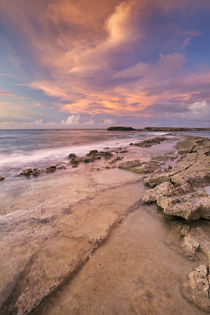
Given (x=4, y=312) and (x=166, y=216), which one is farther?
(x=166, y=216)

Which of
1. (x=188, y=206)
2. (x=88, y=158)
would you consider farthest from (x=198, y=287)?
(x=88, y=158)

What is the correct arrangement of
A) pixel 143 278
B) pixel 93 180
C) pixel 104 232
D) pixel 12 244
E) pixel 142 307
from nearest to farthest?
pixel 142 307
pixel 143 278
pixel 12 244
pixel 104 232
pixel 93 180

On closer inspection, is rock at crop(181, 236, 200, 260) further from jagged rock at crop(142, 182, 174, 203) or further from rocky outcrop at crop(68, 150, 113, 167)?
rocky outcrop at crop(68, 150, 113, 167)

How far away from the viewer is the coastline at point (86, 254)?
162 centimetres

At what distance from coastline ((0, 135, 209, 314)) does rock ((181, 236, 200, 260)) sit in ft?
0.14

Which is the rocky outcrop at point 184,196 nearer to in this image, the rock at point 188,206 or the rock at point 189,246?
the rock at point 188,206

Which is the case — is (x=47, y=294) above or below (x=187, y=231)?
below

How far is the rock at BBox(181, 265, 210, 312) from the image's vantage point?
59.8 inches

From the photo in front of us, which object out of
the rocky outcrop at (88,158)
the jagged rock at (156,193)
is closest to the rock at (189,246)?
the jagged rock at (156,193)

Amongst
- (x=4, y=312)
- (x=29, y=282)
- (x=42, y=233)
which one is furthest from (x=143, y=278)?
(x=42, y=233)

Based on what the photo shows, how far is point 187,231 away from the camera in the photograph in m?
2.51

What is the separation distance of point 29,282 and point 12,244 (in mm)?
916

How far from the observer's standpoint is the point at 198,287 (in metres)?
1.64

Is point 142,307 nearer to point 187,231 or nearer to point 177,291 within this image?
point 177,291
